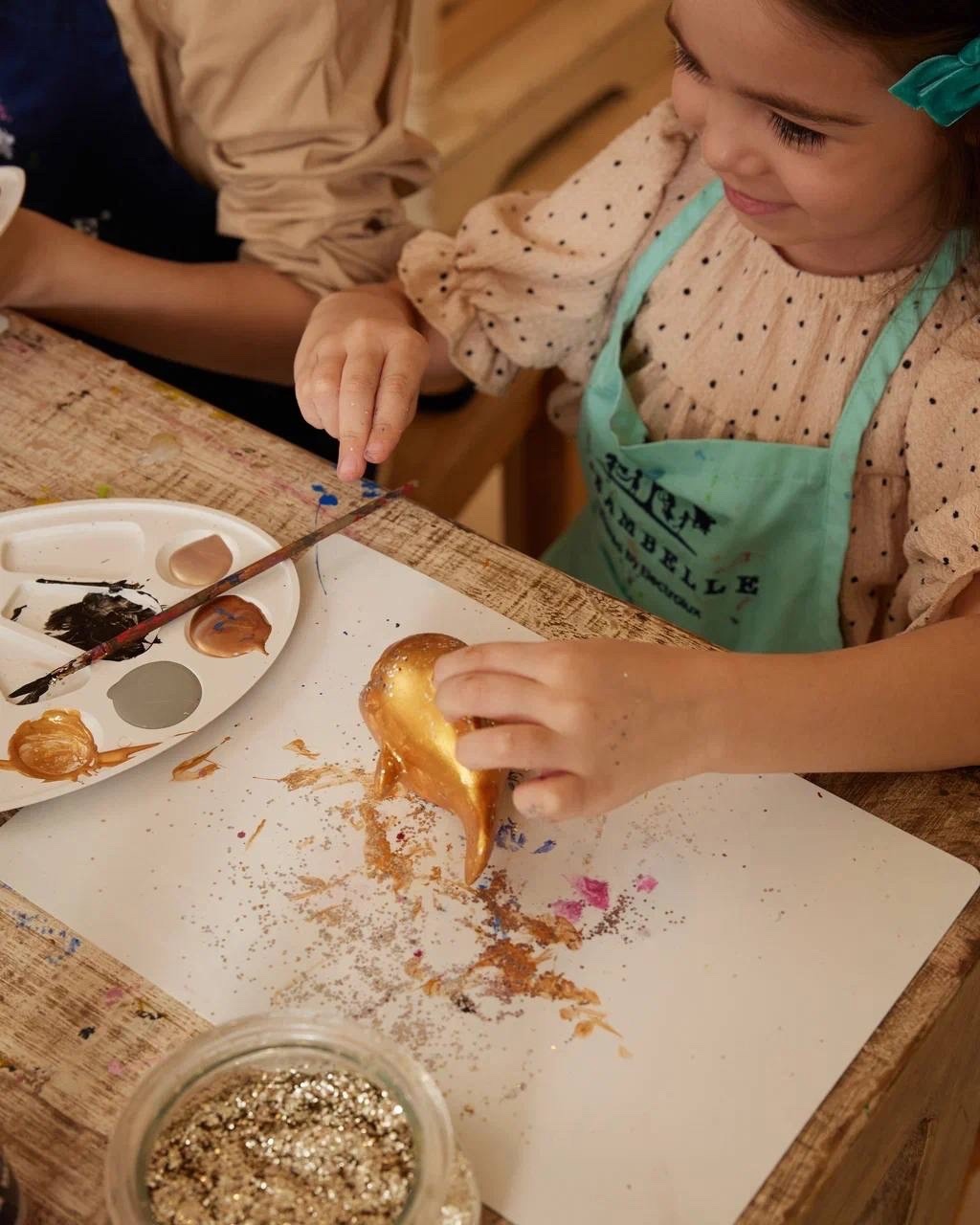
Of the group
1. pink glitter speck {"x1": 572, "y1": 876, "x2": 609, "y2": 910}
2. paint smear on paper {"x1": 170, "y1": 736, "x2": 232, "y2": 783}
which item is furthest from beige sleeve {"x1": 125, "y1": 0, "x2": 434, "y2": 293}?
pink glitter speck {"x1": 572, "y1": 876, "x2": 609, "y2": 910}

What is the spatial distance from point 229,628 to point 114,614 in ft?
0.23

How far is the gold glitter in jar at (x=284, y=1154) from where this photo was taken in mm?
472

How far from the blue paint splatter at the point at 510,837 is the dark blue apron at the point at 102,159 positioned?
26.6 inches

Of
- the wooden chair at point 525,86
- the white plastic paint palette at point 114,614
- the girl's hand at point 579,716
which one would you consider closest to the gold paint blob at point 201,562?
the white plastic paint palette at point 114,614

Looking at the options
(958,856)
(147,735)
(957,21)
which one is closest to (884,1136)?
(958,856)

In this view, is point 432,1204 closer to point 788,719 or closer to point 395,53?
point 788,719

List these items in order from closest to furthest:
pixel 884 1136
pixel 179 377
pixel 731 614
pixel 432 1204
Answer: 1. pixel 432 1204
2. pixel 884 1136
3. pixel 731 614
4. pixel 179 377

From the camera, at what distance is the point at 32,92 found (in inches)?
41.0

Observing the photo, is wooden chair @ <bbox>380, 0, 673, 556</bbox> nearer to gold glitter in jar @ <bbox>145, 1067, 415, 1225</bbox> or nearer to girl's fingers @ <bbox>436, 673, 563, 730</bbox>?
girl's fingers @ <bbox>436, 673, 563, 730</bbox>

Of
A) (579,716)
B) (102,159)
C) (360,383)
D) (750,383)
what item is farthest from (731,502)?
(102,159)

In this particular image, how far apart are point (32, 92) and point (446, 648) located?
71 centimetres

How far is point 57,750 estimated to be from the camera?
662mm

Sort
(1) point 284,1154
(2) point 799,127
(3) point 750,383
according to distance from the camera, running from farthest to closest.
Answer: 1. (3) point 750,383
2. (2) point 799,127
3. (1) point 284,1154

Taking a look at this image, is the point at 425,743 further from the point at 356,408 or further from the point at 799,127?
the point at 799,127
